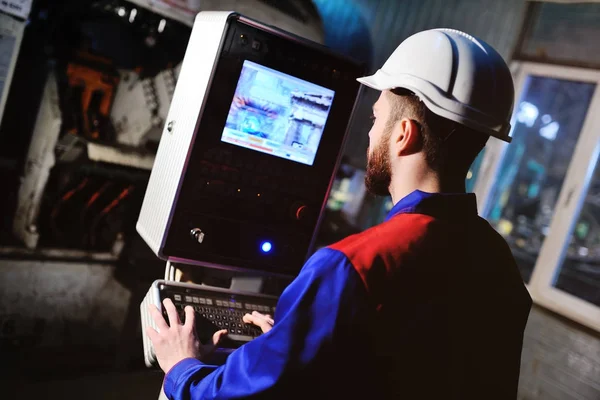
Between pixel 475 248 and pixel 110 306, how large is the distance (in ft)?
7.14

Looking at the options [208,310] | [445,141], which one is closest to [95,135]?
[208,310]

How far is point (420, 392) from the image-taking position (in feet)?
2.81

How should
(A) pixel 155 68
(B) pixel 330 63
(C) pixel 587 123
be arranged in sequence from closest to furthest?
(B) pixel 330 63
(A) pixel 155 68
(C) pixel 587 123

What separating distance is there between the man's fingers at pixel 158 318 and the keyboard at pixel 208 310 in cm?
2

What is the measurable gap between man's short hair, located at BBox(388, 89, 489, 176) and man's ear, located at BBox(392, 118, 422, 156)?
0.03 feet

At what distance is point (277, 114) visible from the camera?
54.7 inches

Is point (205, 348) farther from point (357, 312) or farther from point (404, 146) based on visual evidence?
point (404, 146)

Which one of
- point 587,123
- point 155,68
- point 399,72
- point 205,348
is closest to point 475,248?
point 399,72

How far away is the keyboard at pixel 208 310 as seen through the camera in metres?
1.18

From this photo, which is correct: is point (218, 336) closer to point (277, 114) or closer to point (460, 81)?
point (277, 114)

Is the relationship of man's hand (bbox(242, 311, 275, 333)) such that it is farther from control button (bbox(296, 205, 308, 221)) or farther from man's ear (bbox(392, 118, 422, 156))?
man's ear (bbox(392, 118, 422, 156))

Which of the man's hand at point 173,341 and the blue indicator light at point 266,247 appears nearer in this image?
the man's hand at point 173,341

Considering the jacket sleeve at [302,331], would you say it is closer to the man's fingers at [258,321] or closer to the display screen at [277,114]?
the man's fingers at [258,321]

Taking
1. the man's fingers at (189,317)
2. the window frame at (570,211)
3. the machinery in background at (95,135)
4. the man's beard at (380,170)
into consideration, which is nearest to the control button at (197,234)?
the man's fingers at (189,317)
